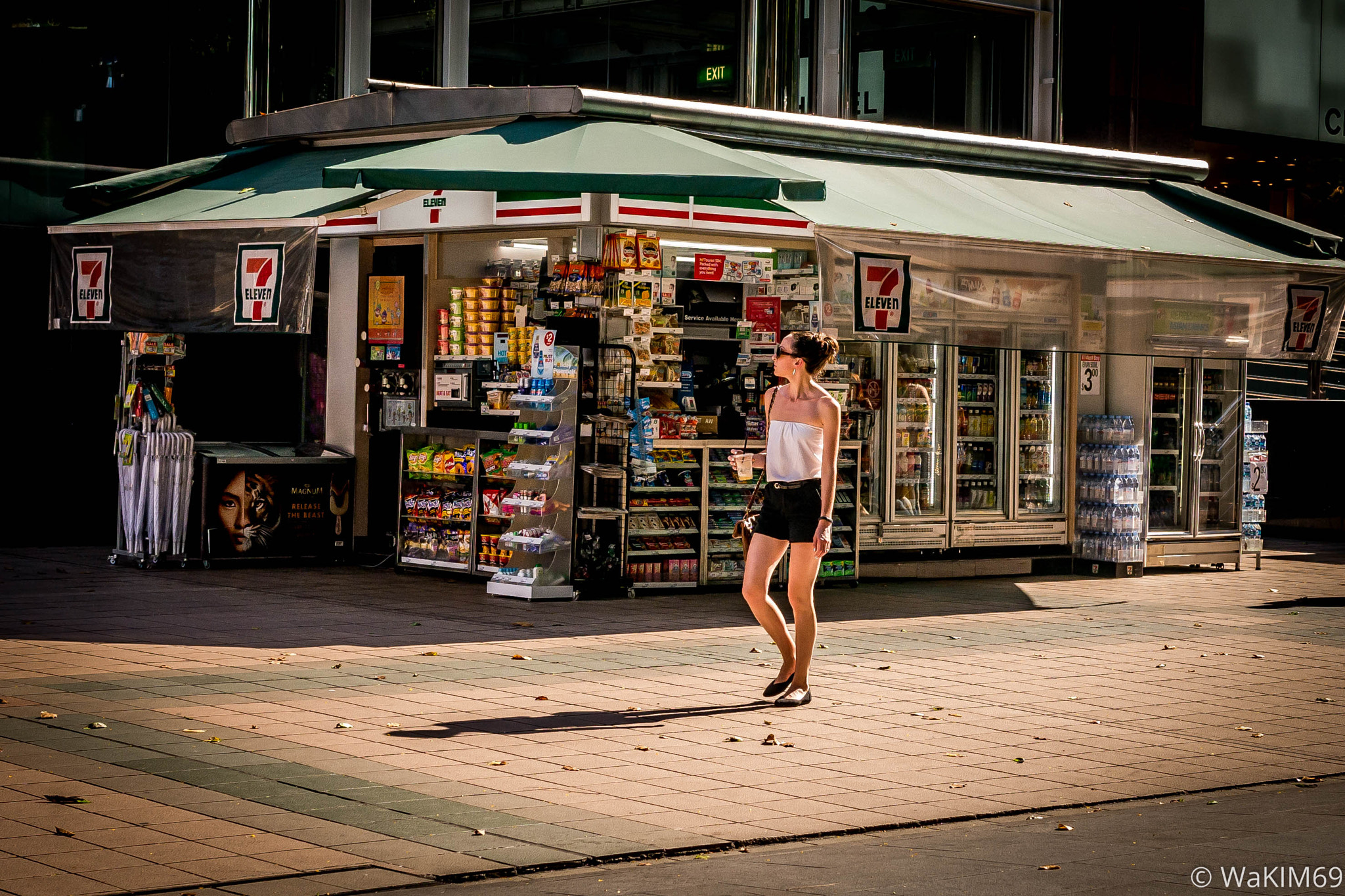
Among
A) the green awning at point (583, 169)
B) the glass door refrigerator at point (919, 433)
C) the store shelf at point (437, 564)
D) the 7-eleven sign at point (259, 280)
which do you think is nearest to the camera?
the green awning at point (583, 169)

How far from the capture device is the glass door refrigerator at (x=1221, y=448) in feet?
54.9

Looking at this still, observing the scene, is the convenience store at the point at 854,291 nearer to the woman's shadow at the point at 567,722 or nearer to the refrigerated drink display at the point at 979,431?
the refrigerated drink display at the point at 979,431

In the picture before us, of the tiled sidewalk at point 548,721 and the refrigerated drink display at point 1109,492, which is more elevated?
the refrigerated drink display at point 1109,492

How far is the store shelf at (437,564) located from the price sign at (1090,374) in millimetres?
6179

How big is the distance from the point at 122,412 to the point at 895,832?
33.0 ft

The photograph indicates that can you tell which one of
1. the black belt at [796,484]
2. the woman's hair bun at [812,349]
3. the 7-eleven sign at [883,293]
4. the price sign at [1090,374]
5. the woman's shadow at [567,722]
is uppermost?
the 7-eleven sign at [883,293]

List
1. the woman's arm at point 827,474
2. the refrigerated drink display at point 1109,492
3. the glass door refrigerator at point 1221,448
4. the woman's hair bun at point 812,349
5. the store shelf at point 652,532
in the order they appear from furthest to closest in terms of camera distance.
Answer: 1. the glass door refrigerator at point 1221,448
2. the refrigerated drink display at point 1109,492
3. the store shelf at point 652,532
4. the woman's hair bun at point 812,349
5. the woman's arm at point 827,474

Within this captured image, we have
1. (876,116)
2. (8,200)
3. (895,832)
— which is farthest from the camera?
(876,116)

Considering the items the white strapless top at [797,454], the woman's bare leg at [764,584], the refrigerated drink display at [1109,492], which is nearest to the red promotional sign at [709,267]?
the refrigerated drink display at [1109,492]

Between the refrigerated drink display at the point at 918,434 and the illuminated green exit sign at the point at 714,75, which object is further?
the illuminated green exit sign at the point at 714,75

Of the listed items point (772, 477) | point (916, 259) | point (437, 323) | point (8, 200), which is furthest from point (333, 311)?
point (772, 477)

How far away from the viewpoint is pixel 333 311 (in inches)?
605

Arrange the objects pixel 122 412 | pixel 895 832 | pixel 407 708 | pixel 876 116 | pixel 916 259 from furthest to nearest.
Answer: pixel 876 116
pixel 122 412
pixel 916 259
pixel 407 708
pixel 895 832

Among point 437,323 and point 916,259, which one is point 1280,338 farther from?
point 437,323
